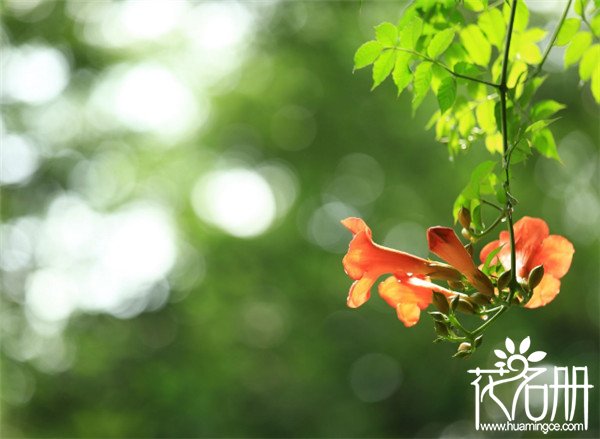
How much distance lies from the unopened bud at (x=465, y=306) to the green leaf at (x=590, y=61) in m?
0.73

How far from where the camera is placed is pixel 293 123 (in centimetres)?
1254

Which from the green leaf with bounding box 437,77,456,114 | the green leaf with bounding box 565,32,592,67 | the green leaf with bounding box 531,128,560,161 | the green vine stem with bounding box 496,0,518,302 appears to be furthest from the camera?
the green leaf with bounding box 565,32,592,67

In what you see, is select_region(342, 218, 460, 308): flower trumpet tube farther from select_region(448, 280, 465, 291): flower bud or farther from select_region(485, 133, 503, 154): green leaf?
select_region(485, 133, 503, 154): green leaf

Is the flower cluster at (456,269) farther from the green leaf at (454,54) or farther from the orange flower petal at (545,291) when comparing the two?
the green leaf at (454,54)

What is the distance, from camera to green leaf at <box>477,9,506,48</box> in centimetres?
181

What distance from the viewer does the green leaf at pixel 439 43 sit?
1.61m

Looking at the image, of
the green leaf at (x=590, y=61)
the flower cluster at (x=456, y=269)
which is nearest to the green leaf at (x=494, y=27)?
the green leaf at (x=590, y=61)

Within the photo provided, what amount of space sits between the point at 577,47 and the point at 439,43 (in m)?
0.48

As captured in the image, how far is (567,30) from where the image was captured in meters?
1.75

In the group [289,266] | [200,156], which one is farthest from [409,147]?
[200,156]

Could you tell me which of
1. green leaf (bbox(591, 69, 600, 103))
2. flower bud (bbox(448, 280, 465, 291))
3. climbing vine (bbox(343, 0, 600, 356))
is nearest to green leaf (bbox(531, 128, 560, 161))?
climbing vine (bbox(343, 0, 600, 356))

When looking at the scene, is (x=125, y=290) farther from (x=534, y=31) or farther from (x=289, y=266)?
(x=534, y=31)

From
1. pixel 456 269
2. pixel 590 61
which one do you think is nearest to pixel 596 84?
pixel 590 61

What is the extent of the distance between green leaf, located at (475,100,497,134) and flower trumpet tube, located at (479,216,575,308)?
478 millimetres
